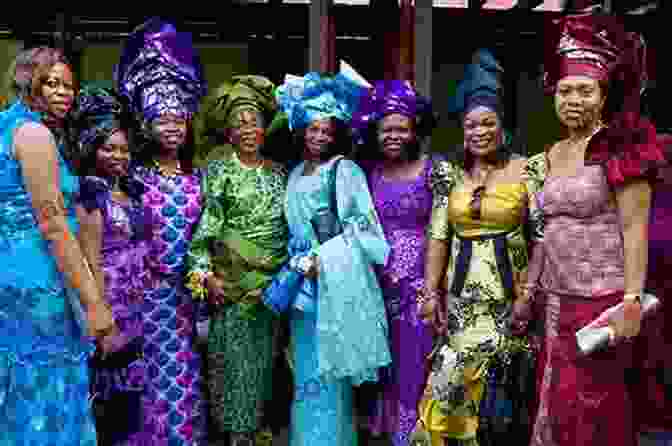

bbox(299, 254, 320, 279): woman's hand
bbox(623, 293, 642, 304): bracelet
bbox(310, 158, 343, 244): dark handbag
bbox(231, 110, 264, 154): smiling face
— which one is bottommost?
bbox(623, 293, 642, 304): bracelet

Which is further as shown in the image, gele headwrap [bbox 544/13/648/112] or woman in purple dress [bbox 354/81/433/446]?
woman in purple dress [bbox 354/81/433/446]

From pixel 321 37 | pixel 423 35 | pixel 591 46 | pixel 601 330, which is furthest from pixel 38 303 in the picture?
pixel 423 35

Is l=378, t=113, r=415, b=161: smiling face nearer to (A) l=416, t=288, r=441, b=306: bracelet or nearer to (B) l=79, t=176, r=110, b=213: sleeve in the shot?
(A) l=416, t=288, r=441, b=306: bracelet

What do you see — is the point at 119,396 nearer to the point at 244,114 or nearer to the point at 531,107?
the point at 244,114

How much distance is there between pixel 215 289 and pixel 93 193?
30.0 inches

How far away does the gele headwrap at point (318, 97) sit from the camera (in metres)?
4.48

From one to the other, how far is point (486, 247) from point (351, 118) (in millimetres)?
1030

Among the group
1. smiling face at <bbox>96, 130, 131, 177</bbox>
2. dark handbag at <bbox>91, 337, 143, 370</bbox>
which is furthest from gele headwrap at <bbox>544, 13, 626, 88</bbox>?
dark handbag at <bbox>91, 337, 143, 370</bbox>

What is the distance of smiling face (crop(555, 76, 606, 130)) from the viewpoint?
3398 mm

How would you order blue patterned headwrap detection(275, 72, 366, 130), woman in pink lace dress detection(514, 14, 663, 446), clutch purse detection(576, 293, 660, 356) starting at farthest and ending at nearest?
blue patterned headwrap detection(275, 72, 366, 130) < woman in pink lace dress detection(514, 14, 663, 446) < clutch purse detection(576, 293, 660, 356)

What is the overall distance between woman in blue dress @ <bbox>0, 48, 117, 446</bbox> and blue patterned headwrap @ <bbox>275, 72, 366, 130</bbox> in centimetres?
141

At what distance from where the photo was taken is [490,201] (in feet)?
13.3

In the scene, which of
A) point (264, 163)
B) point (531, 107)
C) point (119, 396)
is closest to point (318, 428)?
point (119, 396)

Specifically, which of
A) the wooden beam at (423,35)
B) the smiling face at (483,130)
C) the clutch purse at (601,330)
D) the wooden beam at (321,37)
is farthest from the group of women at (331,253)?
the wooden beam at (423,35)
